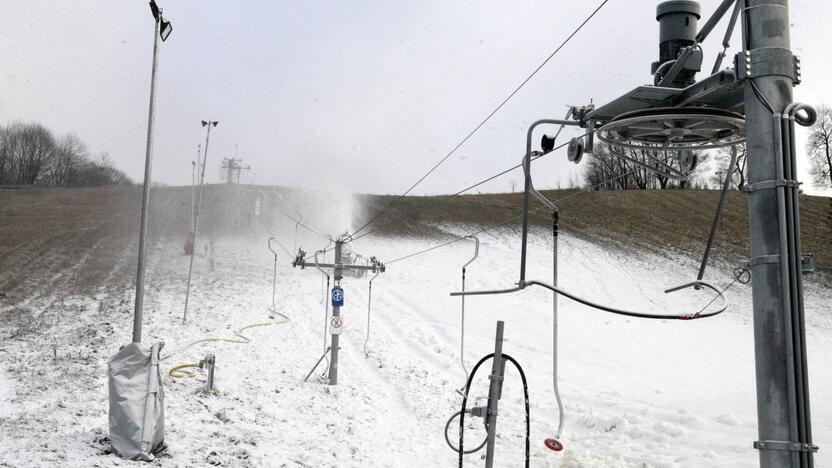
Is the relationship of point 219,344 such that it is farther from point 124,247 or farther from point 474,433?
point 124,247

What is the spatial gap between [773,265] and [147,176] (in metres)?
10.9

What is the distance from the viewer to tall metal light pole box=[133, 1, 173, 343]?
10656 millimetres

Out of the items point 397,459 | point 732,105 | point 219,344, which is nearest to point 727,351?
point 397,459

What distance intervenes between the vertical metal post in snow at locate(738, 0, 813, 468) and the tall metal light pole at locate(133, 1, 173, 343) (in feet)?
32.2

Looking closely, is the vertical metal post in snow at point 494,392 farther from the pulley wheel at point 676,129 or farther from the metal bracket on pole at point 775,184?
the metal bracket on pole at point 775,184

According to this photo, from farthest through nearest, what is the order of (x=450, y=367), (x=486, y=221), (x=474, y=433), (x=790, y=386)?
1. (x=486, y=221)
2. (x=450, y=367)
3. (x=474, y=433)
4. (x=790, y=386)

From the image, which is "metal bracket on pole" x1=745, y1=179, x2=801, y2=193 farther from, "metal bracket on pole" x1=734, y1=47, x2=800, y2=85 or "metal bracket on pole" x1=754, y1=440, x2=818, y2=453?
"metal bracket on pole" x1=754, y1=440, x2=818, y2=453

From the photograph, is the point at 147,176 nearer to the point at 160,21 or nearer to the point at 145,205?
the point at 145,205

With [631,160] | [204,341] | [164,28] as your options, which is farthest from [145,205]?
[631,160]

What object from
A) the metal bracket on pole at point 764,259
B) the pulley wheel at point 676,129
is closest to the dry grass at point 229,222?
the pulley wheel at point 676,129

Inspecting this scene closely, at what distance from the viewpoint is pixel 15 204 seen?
54094mm

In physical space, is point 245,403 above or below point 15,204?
below

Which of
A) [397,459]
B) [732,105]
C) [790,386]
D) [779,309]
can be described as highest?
[732,105]

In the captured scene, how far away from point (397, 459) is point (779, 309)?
820 cm
